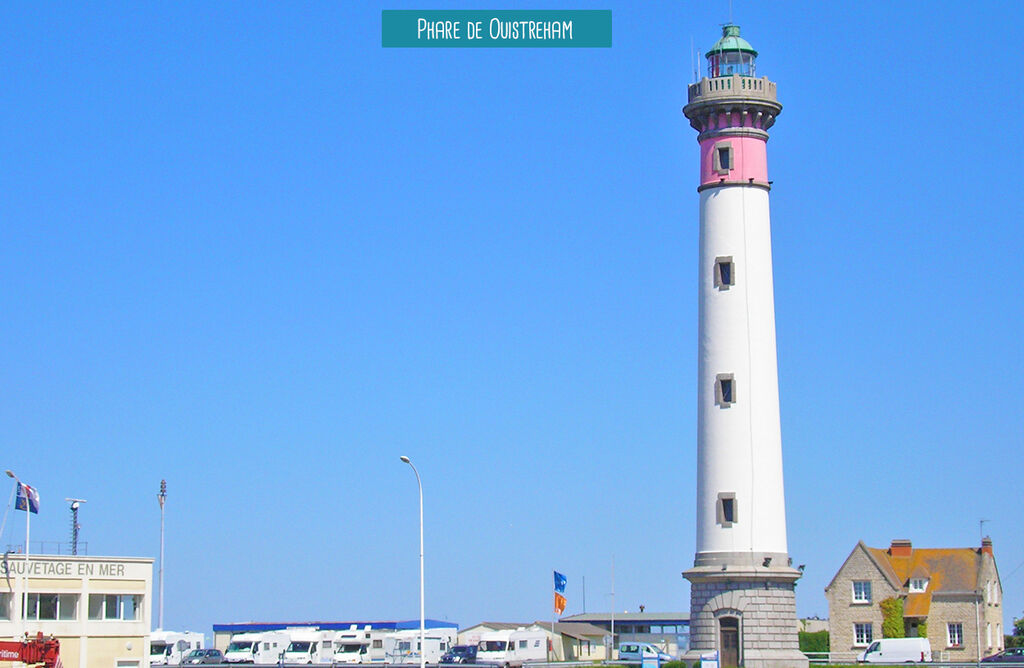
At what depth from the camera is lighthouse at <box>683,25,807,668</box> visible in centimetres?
6341

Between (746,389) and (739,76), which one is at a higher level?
(739,76)

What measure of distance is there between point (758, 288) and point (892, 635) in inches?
1384

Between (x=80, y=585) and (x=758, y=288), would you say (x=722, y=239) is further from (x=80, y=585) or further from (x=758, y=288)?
(x=80, y=585)

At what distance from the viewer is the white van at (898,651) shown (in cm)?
8251

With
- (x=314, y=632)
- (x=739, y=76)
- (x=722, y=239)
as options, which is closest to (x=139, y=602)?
(x=314, y=632)

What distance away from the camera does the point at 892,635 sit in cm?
9150

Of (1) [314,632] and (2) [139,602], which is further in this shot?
(1) [314,632]

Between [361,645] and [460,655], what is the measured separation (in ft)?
26.4

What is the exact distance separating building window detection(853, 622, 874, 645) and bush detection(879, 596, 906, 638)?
1205 mm

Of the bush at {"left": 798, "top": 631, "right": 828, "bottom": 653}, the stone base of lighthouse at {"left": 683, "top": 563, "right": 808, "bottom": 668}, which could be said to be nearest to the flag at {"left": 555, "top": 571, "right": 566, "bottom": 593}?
the stone base of lighthouse at {"left": 683, "top": 563, "right": 808, "bottom": 668}

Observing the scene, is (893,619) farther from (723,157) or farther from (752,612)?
(723,157)

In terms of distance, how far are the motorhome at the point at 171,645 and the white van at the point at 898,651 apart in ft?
133

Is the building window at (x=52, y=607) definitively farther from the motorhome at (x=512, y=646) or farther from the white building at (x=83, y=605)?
the motorhome at (x=512, y=646)

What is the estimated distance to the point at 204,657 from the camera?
94000 mm
